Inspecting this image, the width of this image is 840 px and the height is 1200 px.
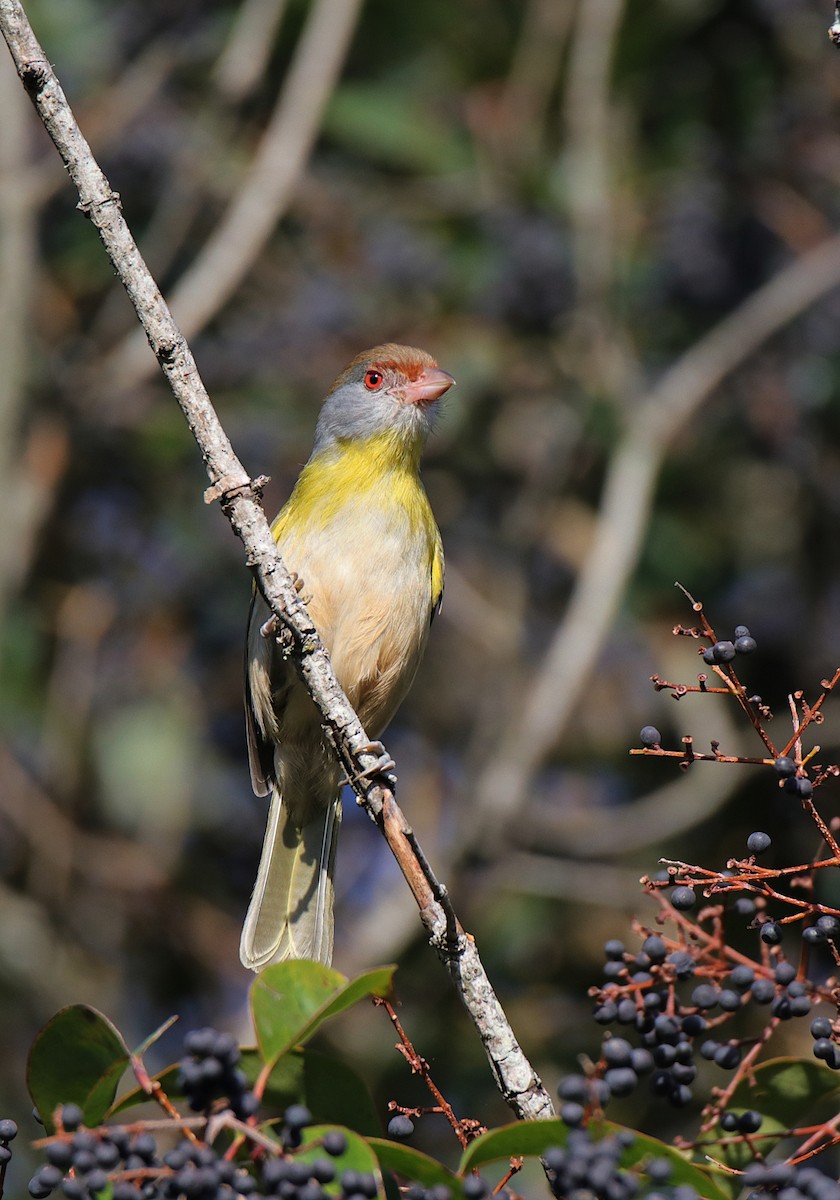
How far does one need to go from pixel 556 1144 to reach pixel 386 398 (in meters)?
3.24

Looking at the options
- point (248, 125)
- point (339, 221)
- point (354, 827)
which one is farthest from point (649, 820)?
point (248, 125)

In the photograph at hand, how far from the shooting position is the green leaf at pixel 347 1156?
6.21 ft

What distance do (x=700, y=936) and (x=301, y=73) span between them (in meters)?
4.77

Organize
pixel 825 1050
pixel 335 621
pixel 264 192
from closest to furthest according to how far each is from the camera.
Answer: pixel 825 1050 < pixel 335 621 < pixel 264 192

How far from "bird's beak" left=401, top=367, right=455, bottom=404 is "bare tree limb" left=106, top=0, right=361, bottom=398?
120cm

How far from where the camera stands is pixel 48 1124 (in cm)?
→ 209

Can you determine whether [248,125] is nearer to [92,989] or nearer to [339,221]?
[339,221]

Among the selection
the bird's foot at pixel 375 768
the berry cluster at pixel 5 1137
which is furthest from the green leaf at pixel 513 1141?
the bird's foot at pixel 375 768

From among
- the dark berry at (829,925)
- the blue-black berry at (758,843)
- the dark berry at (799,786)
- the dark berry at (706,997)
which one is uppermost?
the dark berry at (799,786)

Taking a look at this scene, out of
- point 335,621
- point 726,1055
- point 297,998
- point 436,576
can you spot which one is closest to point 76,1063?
point 297,998

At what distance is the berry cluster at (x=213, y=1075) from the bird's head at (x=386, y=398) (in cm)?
298

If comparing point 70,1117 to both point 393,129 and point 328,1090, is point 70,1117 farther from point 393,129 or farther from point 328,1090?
point 393,129

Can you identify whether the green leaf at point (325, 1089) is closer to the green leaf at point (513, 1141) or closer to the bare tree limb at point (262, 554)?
the green leaf at point (513, 1141)

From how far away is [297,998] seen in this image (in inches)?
79.5
